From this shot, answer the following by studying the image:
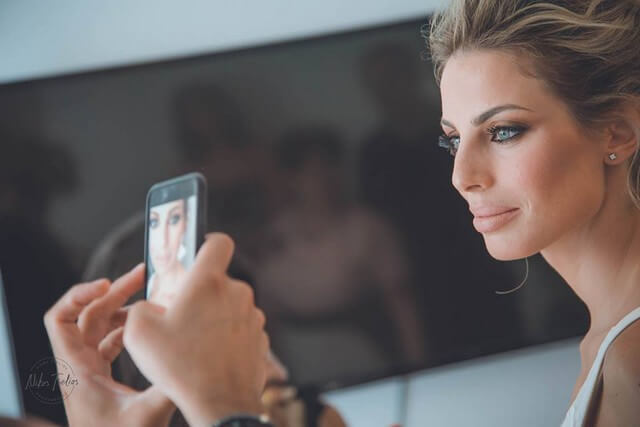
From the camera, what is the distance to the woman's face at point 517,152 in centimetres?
64

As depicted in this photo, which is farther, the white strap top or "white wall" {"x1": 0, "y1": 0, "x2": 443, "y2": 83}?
"white wall" {"x1": 0, "y1": 0, "x2": 443, "y2": 83}

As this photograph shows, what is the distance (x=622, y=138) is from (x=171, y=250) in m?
0.39

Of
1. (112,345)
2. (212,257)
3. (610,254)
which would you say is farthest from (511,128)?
(112,345)

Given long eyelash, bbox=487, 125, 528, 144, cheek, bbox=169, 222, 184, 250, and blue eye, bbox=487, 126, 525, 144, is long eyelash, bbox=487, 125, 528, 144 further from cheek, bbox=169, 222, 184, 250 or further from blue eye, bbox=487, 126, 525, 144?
cheek, bbox=169, 222, 184, 250

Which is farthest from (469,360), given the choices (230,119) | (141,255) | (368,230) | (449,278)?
(141,255)

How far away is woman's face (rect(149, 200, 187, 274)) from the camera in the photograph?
0.59m

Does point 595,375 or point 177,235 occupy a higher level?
point 177,235

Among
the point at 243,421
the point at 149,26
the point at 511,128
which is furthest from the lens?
the point at 149,26

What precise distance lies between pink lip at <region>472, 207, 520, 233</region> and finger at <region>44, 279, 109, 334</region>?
327 millimetres

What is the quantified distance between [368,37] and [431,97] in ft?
0.39

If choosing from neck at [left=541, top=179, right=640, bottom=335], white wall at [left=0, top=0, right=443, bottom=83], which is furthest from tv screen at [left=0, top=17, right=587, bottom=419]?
neck at [left=541, top=179, right=640, bottom=335]

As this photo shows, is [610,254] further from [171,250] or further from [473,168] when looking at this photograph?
[171,250]

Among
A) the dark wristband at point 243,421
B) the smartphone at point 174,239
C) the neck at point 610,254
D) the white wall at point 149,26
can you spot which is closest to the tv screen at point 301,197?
the white wall at point 149,26

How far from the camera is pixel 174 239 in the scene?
0.60 meters
